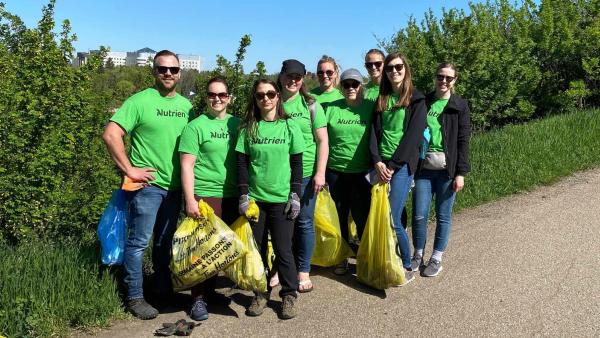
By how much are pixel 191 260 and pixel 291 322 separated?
0.85 meters

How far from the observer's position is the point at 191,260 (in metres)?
3.76

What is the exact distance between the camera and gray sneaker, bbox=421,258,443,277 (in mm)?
4711

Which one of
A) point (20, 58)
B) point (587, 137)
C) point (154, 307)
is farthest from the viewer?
point (587, 137)

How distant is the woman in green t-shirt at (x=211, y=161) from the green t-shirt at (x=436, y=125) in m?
1.63

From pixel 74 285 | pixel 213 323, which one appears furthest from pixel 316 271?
pixel 74 285

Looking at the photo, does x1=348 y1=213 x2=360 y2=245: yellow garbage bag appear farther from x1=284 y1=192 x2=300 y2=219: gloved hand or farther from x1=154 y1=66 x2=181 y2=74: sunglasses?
x1=154 y1=66 x2=181 y2=74: sunglasses

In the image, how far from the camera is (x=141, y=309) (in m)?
3.95

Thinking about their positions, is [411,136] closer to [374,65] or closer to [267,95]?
[374,65]

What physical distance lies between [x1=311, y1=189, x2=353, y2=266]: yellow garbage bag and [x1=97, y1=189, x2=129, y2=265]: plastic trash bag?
1593mm

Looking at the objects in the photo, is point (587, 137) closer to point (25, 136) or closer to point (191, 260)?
point (191, 260)

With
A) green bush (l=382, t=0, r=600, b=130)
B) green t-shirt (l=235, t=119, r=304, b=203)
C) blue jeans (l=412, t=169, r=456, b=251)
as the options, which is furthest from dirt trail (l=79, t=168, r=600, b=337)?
green bush (l=382, t=0, r=600, b=130)

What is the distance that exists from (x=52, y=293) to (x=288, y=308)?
5.40 feet

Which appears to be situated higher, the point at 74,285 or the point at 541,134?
the point at 541,134

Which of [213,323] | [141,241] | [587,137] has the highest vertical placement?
[587,137]
